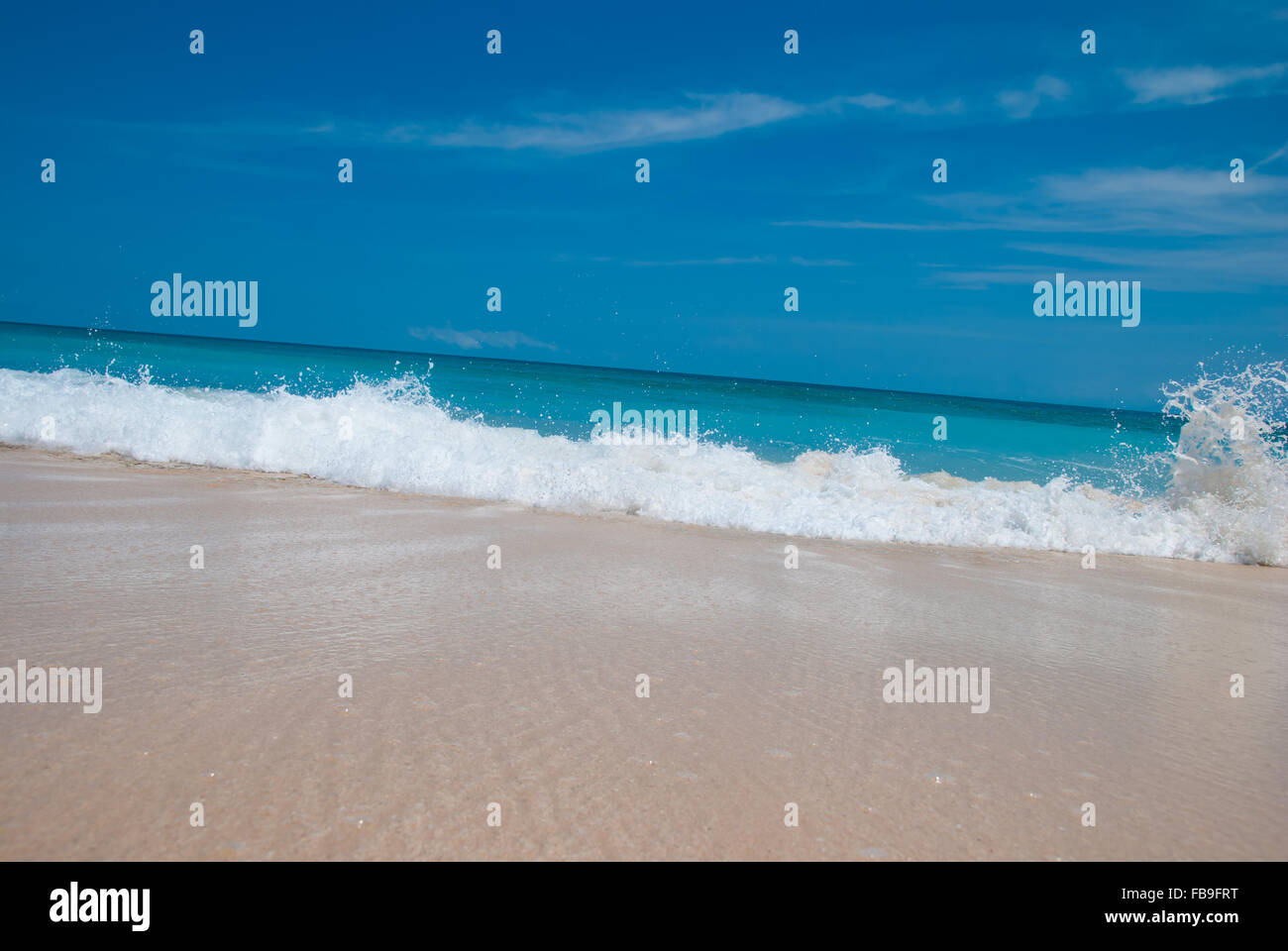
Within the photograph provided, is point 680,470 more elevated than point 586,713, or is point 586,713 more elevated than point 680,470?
point 680,470

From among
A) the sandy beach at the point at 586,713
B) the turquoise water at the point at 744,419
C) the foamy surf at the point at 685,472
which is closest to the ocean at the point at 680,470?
the foamy surf at the point at 685,472

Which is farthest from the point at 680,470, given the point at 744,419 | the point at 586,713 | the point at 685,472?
the point at 744,419

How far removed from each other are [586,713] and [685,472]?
29.7 ft

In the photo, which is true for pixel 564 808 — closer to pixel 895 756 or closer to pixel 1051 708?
pixel 895 756

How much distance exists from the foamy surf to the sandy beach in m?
3.26

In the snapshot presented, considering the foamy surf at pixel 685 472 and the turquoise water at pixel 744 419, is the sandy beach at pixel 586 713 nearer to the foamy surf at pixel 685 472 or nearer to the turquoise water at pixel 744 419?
the foamy surf at pixel 685 472

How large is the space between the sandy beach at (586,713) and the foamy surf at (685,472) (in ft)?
10.7

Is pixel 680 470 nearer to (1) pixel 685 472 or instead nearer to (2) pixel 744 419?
(1) pixel 685 472

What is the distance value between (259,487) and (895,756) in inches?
332

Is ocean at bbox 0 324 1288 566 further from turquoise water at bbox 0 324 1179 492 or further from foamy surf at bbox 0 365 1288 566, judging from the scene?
turquoise water at bbox 0 324 1179 492

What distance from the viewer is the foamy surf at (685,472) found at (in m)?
9.61

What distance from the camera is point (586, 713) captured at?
10.5ft

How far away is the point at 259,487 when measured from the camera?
9.22 metres
